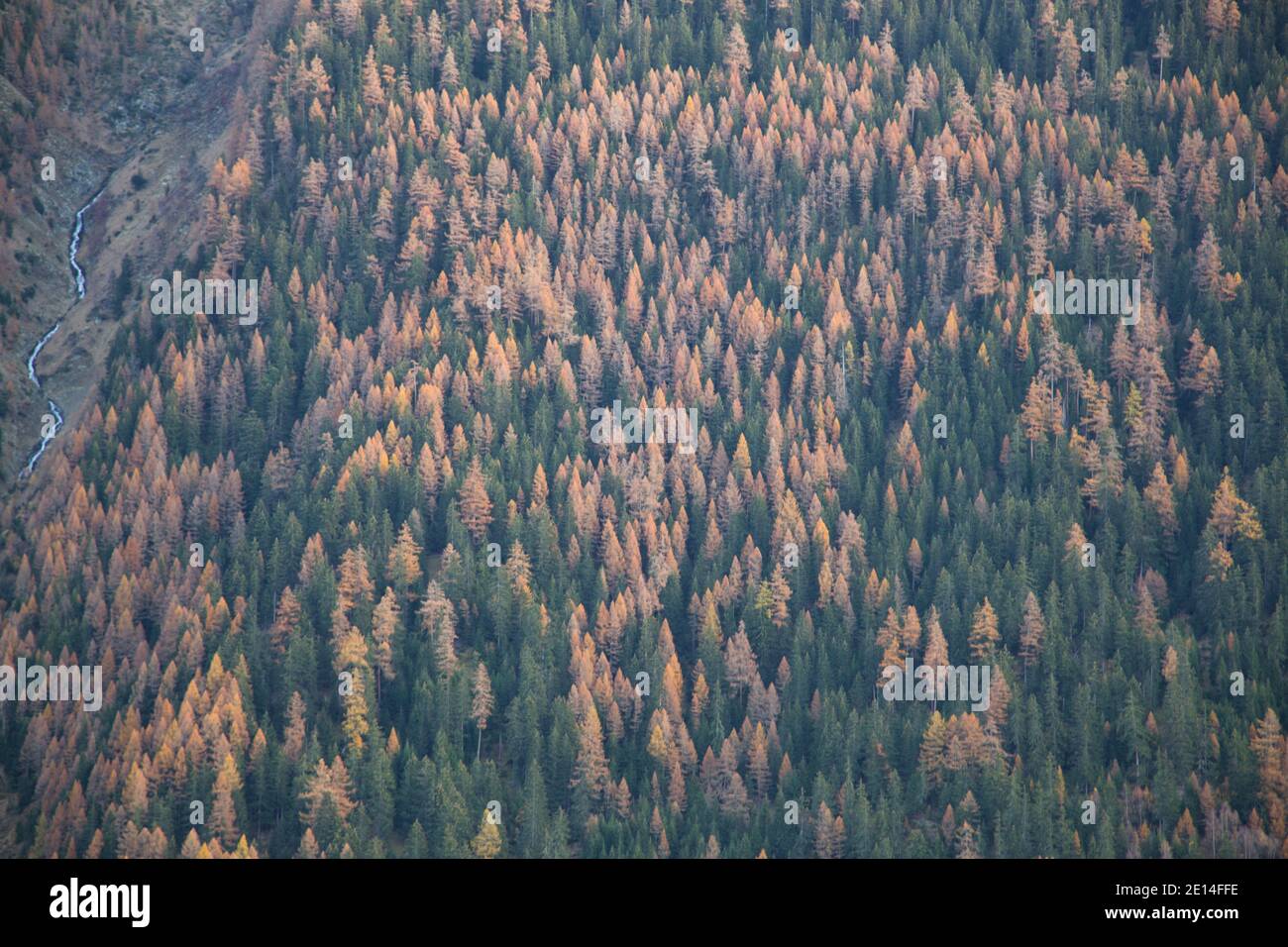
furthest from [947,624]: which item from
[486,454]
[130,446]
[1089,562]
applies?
[130,446]

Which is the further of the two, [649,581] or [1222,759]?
[649,581]

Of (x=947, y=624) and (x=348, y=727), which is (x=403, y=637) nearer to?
(x=348, y=727)

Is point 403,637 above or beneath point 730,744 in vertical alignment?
above

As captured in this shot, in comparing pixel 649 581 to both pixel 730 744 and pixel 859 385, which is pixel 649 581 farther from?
pixel 859 385

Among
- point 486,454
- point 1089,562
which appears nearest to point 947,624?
point 1089,562

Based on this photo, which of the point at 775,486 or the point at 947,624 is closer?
the point at 947,624

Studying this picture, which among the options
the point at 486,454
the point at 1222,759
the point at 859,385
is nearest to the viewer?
the point at 1222,759
